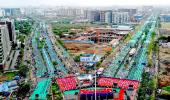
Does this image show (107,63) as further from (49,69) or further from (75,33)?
(75,33)

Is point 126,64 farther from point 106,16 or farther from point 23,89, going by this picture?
point 106,16

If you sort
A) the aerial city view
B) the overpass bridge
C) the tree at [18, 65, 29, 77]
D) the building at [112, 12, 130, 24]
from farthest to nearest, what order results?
the building at [112, 12, 130, 24] → the overpass bridge → the tree at [18, 65, 29, 77] → the aerial city view

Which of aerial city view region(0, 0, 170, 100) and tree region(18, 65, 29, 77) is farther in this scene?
tree region(18, 65, 29, 77)

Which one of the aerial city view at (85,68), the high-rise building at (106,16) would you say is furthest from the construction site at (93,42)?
the high-rise building at (106,16)

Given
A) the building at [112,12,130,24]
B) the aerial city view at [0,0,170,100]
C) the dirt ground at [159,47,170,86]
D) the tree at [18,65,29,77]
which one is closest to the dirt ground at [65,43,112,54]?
the aerial city view at [0,0,170,100]

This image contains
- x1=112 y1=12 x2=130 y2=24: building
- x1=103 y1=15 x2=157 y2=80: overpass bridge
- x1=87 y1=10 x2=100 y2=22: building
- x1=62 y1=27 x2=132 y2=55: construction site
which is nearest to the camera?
x1=103 y1=15 x2=157 y2=80: overpass bridge

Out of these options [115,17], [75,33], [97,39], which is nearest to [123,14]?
[115,17]

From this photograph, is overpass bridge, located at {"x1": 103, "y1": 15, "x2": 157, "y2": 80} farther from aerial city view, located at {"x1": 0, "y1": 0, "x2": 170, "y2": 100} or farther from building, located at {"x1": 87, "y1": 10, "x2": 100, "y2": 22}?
building, located at {"x1": 87, "y1": 10, "x2": 100, "y2": 22}

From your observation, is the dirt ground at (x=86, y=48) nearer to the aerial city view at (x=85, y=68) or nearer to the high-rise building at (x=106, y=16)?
the aerial city view at (x=85, y=68)

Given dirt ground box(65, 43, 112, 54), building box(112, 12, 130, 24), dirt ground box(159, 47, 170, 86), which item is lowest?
dirt ground box(159, 47, 170, 86)
